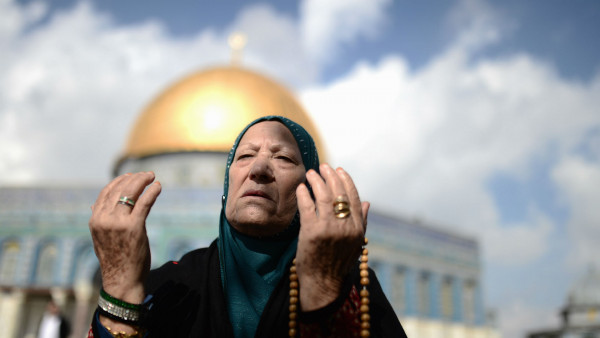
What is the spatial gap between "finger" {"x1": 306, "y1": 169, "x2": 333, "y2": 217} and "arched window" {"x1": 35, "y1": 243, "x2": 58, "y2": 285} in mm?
15383

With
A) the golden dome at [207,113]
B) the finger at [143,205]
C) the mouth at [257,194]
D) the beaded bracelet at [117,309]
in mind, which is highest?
the golden dome at [207,113]

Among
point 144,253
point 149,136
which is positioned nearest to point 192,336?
point 144,253

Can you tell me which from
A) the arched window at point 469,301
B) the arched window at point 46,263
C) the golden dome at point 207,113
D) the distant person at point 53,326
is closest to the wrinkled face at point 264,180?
the distant person at point 53,326

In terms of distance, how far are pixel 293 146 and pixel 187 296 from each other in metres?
0.46

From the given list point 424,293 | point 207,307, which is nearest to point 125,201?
point 207,307

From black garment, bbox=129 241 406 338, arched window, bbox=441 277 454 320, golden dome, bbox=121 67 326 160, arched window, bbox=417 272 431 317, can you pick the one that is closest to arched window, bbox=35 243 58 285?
golden dome, bbox=121 67 326 160

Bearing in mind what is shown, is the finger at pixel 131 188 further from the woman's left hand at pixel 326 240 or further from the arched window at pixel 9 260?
the arched window at pixel 9 260

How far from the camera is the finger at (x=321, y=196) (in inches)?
41.0

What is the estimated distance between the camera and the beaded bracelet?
3.51 feet

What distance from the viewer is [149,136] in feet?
57.3

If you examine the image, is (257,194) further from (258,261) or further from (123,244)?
(123,244)

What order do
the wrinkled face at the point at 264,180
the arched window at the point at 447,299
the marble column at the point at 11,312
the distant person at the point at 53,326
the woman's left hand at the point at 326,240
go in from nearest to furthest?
the woman's left hand at the point at 326,240
the wrinkled face at the point at 264,180
the distant person at the point at 53,326
the marble column at the point at 11,312
the arched window at the point at 447,299

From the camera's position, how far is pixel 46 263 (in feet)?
48.6

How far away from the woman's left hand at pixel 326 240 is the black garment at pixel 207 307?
43mm
